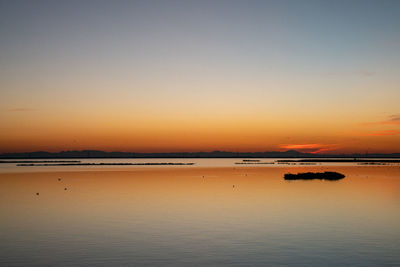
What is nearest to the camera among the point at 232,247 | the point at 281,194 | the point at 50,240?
the point at 232,247

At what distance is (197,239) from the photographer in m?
27.7

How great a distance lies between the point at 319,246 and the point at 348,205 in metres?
21.6

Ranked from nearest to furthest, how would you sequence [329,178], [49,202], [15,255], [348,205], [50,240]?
[15,255], [50,240], [348,205], [49,202], [329,178]

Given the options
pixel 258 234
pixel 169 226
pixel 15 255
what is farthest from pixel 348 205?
pixel 15 255

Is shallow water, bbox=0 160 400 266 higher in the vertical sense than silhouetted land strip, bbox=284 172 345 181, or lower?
lower

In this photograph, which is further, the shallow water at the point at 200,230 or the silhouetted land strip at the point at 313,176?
the silhouetted land strip at the point at 313,176

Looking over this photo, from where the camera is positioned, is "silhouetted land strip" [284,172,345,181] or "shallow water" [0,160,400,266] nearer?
"shallow water" [0,160,400,266]

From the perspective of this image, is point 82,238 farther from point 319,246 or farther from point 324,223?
point 324,223

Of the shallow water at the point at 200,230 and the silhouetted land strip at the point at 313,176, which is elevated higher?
the silhouetted land strip at the point at 313,176

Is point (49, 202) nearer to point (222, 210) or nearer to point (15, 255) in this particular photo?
point (222, 210)

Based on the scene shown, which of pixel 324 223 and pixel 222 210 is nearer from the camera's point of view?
pixel 324 223

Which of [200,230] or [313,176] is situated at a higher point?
[313,176]

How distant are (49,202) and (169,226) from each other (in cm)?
2269

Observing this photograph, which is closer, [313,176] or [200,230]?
[200,230]
